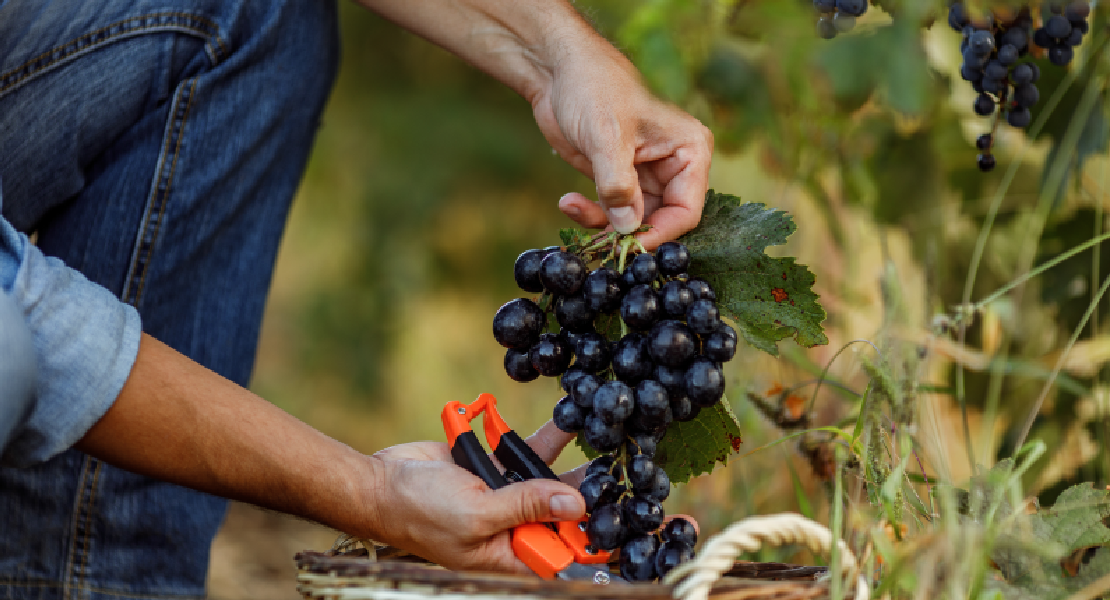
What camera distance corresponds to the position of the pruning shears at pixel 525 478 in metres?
0.67

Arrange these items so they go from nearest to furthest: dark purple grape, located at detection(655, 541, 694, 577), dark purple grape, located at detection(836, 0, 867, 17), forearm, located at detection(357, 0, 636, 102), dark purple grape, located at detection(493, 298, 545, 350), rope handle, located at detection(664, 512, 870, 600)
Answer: rope handle, located at detection(664, 512, 870, 600) < dark purple grape, located at detection(655, 541, 694, 577) < dark purple grape, located at detection(493, 298, 545, 350) < dark purple grape, located at detection(836, 0, 867, 17) < forearm, located at detection(357, 0, 636, 102)

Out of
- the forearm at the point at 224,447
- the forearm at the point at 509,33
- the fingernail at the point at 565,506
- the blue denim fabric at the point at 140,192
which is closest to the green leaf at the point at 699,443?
the fingernail at the point at 565,506

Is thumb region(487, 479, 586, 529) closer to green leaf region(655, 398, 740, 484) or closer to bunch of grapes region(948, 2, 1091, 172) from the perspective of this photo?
green leaf region(655, 398, 740, 484)

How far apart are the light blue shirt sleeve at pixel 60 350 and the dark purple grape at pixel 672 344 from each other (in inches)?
16.3

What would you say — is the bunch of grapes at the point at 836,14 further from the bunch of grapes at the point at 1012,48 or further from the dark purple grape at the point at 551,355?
the dark purple grape at the point at 551,355

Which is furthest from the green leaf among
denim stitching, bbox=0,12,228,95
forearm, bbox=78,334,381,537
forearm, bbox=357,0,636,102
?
denim stitching, bbox=0,12,228,95

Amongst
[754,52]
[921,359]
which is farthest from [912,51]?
[754,52]

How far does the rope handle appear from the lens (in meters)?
0.52

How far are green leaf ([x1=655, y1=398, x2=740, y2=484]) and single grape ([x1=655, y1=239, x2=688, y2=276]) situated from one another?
139 mm

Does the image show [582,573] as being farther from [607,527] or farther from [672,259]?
[672,259]

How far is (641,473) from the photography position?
67 cm

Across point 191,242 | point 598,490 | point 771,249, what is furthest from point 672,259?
point 771,249

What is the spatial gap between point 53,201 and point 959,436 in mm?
1519

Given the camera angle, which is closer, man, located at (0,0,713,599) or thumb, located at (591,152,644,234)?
man, located at (0,0,713,599)
